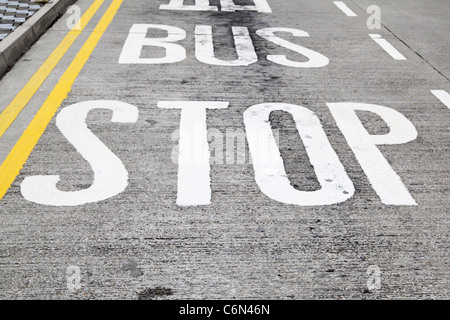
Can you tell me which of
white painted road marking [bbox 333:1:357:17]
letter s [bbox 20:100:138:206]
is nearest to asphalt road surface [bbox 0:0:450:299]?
letter s [bbox 20:100:138:206]

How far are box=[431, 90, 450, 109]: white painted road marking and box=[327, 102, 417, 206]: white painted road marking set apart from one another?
2.31 feet

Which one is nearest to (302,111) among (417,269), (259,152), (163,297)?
(259,152)

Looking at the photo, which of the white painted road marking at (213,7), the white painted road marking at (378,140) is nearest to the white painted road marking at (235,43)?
the white painted road marking at (213,7)

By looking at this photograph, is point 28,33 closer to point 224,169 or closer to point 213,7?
point 213,7

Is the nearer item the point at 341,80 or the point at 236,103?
the point at 236,103

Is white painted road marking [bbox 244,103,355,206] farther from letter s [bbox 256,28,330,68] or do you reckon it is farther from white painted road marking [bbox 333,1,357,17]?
white painted road marking [bbox 333,1,357,17]

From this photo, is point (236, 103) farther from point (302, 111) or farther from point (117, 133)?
point (117, 133)

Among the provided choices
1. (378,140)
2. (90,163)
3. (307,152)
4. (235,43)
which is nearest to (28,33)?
(235,43)

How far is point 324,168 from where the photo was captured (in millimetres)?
3889

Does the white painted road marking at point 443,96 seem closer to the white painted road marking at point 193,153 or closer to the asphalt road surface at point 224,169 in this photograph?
the asphalt road surface at point 224,169

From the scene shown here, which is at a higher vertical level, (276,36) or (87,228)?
(276,36)

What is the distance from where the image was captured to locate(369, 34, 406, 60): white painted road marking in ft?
21.4

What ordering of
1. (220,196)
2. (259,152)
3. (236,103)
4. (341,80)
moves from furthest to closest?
1. (341,80)
2. (236,103)
3. (259,152)
4. (220,196)

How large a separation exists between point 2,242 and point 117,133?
1.55m
